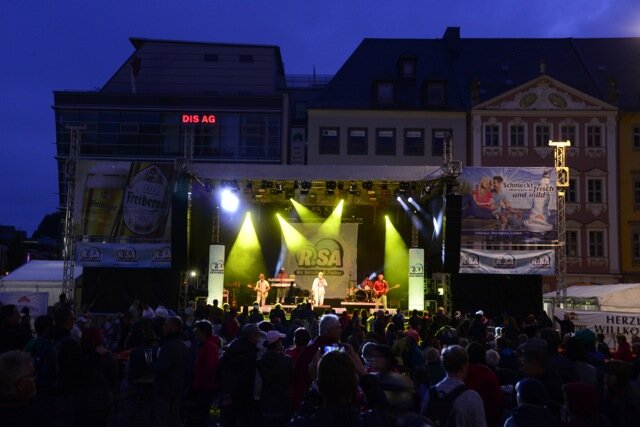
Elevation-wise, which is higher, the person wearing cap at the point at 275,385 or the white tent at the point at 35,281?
the white tent at the point at 35,281

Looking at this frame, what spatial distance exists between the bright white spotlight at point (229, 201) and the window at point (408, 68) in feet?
48.7

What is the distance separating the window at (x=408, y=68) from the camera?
38.9 m

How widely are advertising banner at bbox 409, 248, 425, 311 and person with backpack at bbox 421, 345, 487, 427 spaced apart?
19579mm

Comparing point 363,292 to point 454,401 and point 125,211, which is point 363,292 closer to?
point 125,211

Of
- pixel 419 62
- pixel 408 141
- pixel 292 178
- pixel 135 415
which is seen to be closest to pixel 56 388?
pixel 135 415

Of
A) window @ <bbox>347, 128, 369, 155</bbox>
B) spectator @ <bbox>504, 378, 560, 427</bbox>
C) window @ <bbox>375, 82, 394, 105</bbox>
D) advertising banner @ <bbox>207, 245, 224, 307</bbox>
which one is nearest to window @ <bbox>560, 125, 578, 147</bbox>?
window @ <bbox>375, 82, 394, 105</bbox>

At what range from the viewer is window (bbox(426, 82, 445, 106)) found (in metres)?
37.3

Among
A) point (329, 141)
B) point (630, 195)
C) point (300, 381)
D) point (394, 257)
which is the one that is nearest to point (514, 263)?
point (394, 257)

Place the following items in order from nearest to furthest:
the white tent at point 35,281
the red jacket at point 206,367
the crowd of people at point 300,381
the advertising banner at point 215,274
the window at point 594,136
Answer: the crowd of people at point 300,381
the red jacket at point 206,367
the white tent at point 35,281
the advertising banner at point 215,274
the window at point 594,136

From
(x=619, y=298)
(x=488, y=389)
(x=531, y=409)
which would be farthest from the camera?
(x=619, y=298)

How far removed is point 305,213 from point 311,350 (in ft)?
74.4

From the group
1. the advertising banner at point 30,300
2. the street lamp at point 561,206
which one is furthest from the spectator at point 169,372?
the street lamp at point 561,206

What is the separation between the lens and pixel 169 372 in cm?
733

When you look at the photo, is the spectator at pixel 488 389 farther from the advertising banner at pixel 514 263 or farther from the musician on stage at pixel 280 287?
the musician on stage at pixel 280 287
